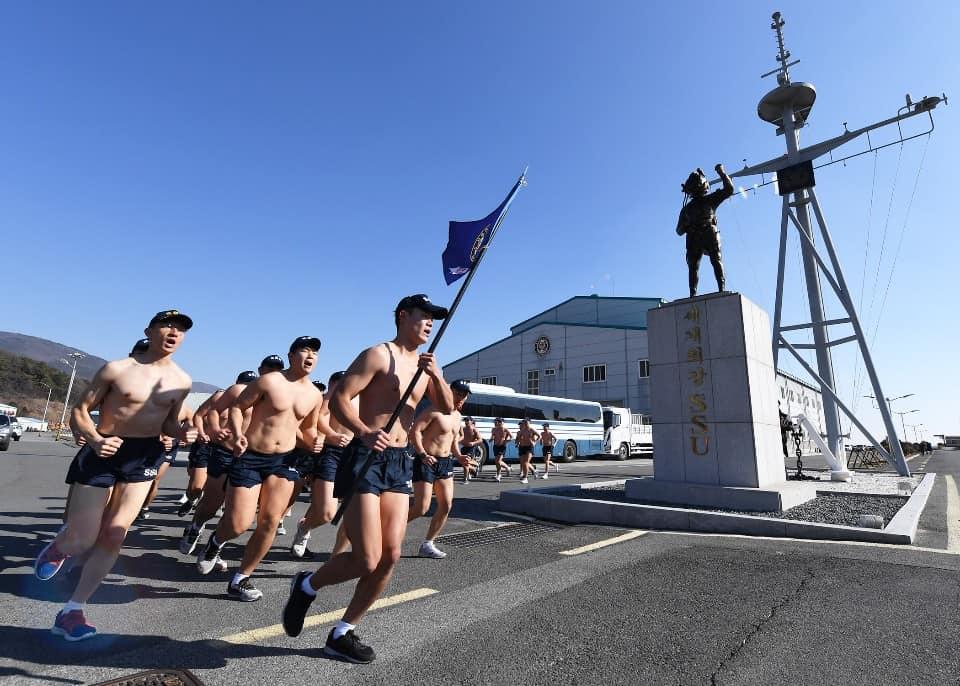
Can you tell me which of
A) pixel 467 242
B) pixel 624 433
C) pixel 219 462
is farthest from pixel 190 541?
pixel 624 433

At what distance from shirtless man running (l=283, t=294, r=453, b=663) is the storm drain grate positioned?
336 cm

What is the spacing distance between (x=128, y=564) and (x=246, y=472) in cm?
→ 178

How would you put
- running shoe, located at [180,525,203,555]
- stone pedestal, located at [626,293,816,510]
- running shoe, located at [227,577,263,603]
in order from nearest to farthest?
1. running shoe, located at [227,577,263,603]
2. running shoe, located at [180,525,203,555]
3. stone pedestal, located at [626,293,816,510]

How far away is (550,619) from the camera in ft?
11.3

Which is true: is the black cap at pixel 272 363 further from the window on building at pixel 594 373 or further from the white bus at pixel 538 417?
the window on building at pixel 594 373

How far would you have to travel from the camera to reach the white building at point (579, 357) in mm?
36250

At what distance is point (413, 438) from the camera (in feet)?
18.5

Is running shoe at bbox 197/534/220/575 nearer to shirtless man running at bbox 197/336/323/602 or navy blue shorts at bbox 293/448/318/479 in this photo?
shirtless man running at bbox 197/336/323/602

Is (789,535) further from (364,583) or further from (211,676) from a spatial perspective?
(211,676)

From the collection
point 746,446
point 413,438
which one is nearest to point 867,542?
point 746,446

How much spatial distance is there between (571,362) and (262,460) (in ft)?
119

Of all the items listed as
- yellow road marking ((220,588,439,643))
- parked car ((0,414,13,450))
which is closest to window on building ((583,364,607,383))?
parked car ((0,414,13,450))

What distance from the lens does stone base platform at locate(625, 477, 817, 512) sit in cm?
778

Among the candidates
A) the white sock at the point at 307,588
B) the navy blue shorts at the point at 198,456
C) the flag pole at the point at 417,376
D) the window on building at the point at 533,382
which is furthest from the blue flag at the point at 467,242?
the window on building at the point at 533,382
